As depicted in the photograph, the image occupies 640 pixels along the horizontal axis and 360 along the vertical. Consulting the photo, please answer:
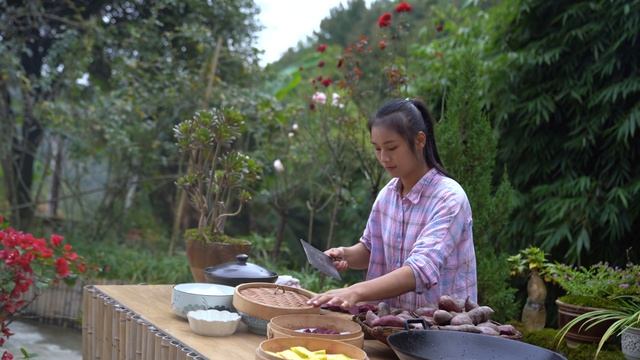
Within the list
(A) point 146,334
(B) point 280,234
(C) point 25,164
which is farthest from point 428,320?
(C) point 25,164

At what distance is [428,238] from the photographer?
1.89 meters

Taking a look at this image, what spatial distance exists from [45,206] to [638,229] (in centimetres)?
590

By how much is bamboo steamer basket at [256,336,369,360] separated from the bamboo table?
0.72 feet

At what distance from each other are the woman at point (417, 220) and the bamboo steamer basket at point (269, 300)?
9 cm

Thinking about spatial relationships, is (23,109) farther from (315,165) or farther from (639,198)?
(639,198)

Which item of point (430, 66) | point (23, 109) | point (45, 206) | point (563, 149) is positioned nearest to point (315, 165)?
point (430, 66)

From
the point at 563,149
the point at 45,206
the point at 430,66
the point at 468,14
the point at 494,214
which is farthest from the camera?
the point at 45,206

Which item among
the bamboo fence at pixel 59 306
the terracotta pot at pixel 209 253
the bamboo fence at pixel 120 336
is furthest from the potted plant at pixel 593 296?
the bamboo fence at pixel 59 306

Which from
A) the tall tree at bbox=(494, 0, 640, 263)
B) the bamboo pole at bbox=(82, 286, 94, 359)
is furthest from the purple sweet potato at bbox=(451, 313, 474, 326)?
the tall tree at bbox=(494, 0, 640, 263)

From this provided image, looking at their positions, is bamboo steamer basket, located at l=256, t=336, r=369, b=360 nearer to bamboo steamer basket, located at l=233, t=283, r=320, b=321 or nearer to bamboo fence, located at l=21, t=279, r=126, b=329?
bamboo steamer basket, located at l=233, t=283, r=320, b=321

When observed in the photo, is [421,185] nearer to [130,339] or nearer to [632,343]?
[632,343]

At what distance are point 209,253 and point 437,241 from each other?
108cm

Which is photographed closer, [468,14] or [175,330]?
[175,330]

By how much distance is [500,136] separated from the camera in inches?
199
